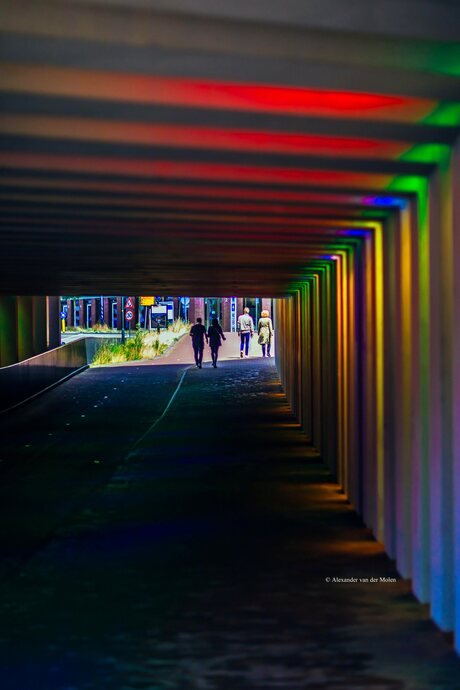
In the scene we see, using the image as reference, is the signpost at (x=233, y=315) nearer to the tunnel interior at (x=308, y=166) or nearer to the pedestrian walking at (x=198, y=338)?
the pedestrian walking at (x=198, y=338)

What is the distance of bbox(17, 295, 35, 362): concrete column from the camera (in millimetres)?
26141

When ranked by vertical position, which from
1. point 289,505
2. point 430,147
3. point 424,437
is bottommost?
point 289,505

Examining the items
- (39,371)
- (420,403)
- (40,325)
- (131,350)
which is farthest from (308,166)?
(131,350)

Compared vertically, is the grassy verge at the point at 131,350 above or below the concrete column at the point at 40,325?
below

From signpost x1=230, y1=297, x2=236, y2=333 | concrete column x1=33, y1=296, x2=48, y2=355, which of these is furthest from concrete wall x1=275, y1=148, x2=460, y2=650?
Answer: signpost x1=230, y1=297, x2=236, y2=333

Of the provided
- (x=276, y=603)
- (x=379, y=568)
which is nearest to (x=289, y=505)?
(x=379, y=568)

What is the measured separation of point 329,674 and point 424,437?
5.88 ft

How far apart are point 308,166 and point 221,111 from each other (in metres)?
1.29

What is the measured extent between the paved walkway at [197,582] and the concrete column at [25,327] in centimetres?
1238

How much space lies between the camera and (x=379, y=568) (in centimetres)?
724

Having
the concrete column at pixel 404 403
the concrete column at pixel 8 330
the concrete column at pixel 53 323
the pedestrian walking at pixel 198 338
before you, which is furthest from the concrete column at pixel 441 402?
the concrete column at pixel 53 323

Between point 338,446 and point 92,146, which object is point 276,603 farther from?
point 338,446

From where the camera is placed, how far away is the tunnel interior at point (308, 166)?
4211mm

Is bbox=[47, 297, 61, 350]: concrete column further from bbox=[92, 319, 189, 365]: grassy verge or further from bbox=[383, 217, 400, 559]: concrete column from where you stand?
bbox=[383, 217, 400, 559]: concrete column
